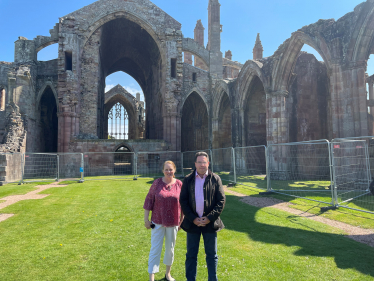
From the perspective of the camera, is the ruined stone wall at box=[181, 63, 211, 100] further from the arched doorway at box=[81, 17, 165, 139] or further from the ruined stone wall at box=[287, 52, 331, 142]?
the ruined stone wall at box=[287, 52, 331, 142]

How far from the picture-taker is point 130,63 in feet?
98.7

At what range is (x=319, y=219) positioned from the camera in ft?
18.5

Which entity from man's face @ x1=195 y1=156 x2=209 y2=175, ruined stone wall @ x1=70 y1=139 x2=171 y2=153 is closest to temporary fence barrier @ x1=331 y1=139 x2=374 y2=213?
man's face @ x1=195 y1=156 x2=209 y2=175

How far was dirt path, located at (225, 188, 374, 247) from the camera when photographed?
441cm

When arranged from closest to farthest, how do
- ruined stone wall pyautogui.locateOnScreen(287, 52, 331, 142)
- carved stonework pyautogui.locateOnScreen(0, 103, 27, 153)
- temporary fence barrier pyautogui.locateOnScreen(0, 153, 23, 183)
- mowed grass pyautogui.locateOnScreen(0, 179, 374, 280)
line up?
mowed grass pyautogui.locateOnScreen(0, 179, 374, 280) < temporary fence barrier pyautogui.locateOnScreen(0, 153, 23, 183) < ruined stone wall pyautogui.locateOnScreen(287, 52, 331, 142) < carved stonework pyautogui.locateOnScreen(0, 103, 27, 153)

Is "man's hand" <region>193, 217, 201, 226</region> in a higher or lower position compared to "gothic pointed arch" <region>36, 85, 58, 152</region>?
lower

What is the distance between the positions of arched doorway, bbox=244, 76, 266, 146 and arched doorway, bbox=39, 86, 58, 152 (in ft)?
58.4

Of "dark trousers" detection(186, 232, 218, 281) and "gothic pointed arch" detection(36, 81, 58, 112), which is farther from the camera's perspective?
"gothic pointed arch" detection(36, 81, 58, 112)

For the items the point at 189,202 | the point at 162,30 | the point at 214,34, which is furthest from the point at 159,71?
the point at 189,202

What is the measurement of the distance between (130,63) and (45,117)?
38.5 feet

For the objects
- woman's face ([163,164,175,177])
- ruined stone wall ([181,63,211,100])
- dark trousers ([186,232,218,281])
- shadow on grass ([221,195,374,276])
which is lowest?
shadow on grass ([221,195,374,276])

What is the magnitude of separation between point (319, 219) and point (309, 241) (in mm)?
1629

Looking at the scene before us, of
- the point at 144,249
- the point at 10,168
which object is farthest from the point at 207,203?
the point at 10,168

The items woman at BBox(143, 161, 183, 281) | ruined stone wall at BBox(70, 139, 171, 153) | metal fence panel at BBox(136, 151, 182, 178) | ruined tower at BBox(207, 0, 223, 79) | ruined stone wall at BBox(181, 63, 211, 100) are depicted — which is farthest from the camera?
ruined tower at BBox(207, 0, 223, 79)
